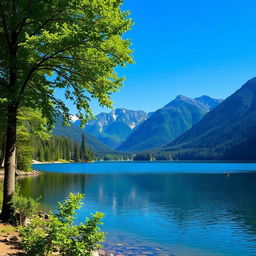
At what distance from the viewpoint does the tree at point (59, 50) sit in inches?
695

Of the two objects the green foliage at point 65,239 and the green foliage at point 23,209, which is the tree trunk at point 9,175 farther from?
the green foliage at point 65,239

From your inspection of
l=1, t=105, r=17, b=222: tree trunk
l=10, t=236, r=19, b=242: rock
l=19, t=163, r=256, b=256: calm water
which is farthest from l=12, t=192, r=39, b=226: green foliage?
l=19, t=163, r=256, b=256: calm water

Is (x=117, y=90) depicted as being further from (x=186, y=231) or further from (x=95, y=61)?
(x=186, y=231)

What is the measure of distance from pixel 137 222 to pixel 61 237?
27169 millimetres

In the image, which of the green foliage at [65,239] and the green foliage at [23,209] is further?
the green foliage at [23,209]

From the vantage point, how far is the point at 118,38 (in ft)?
62.4

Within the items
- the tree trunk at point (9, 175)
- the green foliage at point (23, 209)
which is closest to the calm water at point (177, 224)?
the green foliage at point (23, 209)

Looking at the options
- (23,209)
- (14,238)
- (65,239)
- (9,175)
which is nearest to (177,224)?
(23,209)

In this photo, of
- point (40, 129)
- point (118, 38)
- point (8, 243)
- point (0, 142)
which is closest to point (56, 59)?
point (118, 38)

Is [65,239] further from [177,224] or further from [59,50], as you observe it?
[177,224]

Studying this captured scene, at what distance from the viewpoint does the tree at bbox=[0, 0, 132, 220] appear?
17656 millimetres

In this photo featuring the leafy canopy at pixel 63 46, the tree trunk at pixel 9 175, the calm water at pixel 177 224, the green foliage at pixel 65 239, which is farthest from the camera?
the calm water at pixel 177 224

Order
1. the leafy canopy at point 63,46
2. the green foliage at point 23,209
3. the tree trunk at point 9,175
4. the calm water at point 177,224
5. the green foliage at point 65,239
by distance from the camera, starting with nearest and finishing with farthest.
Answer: the green foliage at point 65,239 < the leafy canopy at point 63,46 < the tree trunk at point 9,175 < the green foliage at point 23,209 < the calm water at point 177,224

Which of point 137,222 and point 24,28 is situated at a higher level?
point 24,28
